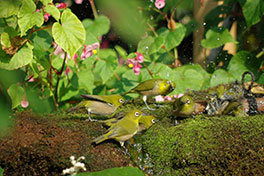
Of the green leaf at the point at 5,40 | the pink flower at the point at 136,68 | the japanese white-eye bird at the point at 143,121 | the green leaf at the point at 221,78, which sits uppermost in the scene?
the green leaf at the point at 5,40

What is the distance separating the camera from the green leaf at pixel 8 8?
9.41 ft

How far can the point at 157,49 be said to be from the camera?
440cm

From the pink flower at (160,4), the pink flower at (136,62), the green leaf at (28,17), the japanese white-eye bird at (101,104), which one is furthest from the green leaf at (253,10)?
the green leaf at (28,17)

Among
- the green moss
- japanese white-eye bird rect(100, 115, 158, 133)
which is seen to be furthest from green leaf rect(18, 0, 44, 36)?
the green moss

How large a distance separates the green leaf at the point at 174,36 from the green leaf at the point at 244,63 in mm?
744

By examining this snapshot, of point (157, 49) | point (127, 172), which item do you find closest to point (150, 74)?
point (157, 49)

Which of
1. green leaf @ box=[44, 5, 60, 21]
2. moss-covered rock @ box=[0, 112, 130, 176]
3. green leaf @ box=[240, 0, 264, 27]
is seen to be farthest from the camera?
green leaf @ box=[240, 0, 264, 27]

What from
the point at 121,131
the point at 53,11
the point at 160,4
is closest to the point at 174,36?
the point at 160,4

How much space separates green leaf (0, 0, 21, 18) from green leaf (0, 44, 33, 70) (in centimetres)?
29

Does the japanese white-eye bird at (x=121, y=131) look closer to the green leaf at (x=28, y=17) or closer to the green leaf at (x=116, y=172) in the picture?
the green leaf at (x=116, y=172)

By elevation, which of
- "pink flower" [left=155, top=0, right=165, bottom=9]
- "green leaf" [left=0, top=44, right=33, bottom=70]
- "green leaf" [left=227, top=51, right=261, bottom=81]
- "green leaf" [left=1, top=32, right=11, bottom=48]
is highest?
"green leaf" [left=1, top=32, right=11, bottom=48]

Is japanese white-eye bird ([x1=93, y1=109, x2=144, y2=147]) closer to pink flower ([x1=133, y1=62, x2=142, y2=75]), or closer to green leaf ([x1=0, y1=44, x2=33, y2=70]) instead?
green leaf ([x1=0, y1=44, x2=33, y2=70])

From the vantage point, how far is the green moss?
96.2 inches

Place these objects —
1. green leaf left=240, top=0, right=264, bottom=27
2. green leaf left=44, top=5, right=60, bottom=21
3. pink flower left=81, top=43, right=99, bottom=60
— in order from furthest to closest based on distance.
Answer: green leaf left=240, top=0, right=264, bottom=27, pink flower left=81, top=43, right=99, bottom=60, green leaf left=44, top=5, right=60, bottom=21
